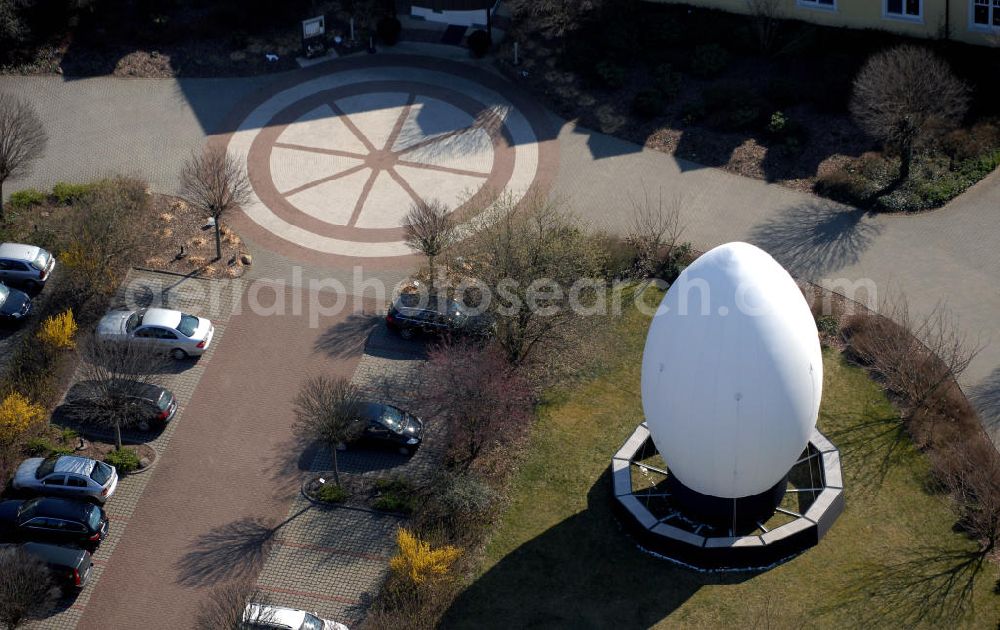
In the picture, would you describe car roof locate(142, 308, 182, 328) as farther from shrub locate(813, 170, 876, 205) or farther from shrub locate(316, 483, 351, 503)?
shrub locate(813, 170, 876, 205)

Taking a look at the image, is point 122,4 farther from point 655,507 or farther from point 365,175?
point 655,507

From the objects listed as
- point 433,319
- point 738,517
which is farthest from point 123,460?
point 738,517

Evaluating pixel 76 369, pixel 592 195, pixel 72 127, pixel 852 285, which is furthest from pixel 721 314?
pixel 72 127

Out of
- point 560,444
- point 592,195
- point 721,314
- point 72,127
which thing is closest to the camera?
point 721,314

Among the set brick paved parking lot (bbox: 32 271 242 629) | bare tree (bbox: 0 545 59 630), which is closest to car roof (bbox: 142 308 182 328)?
brick paved parking lot (bbox: 32 271 242 629)

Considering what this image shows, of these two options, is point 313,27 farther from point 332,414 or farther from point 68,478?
point 68,478

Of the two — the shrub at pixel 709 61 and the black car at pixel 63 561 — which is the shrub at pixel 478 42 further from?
the black car at pixel 63 561
